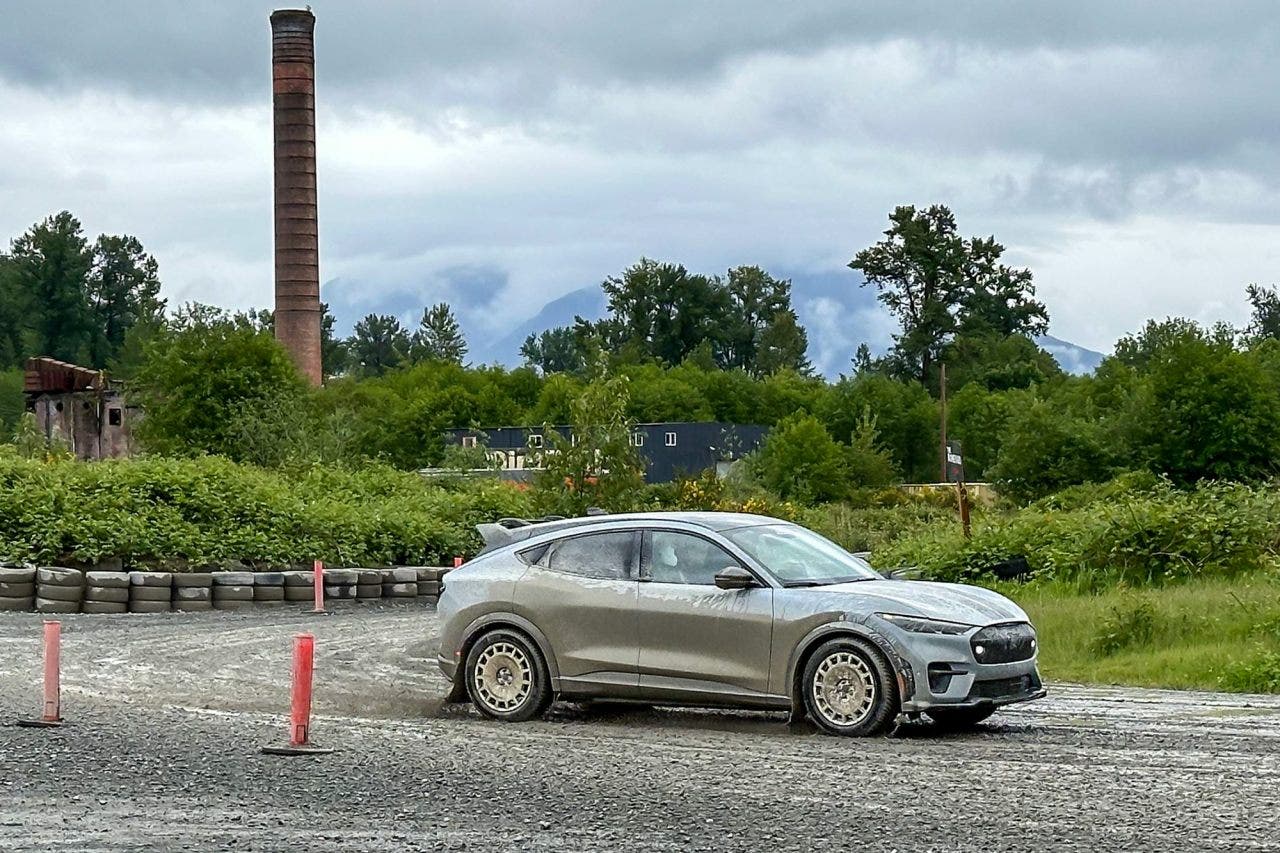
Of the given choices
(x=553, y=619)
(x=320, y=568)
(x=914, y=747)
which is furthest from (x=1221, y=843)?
(x=320, y=568)

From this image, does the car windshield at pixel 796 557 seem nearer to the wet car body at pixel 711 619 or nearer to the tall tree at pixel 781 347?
the wet car body at pixel 711 619

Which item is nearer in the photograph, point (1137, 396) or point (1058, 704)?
point (1058, 704)

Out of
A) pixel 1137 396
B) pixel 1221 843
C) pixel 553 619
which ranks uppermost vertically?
pixel 1137 396

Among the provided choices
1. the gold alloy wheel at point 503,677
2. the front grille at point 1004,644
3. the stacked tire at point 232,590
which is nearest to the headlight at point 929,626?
the front grille at point 1004,644

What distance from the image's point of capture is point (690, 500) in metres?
40.6

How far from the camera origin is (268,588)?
98.7 ft

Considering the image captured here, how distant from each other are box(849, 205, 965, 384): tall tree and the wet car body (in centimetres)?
12018

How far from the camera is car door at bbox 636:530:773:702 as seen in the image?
13.8m

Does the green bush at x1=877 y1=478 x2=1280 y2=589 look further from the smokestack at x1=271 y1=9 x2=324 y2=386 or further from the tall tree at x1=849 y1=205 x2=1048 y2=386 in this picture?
the tall tree at x1=849 y1=205 x2=1048 y2=386

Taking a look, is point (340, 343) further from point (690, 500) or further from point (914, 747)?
point (914, 747)

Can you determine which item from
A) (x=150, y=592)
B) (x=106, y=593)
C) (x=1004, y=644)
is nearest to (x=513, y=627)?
(x=1004, y=644)

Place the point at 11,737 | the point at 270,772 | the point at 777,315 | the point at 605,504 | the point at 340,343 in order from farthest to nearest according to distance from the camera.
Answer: the point at 340,343, the point at 777,315, the point at 605,504, the point at 11,737, the point at 270,772

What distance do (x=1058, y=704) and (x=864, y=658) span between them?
2.88m

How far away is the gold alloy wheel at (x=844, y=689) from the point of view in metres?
13.3
